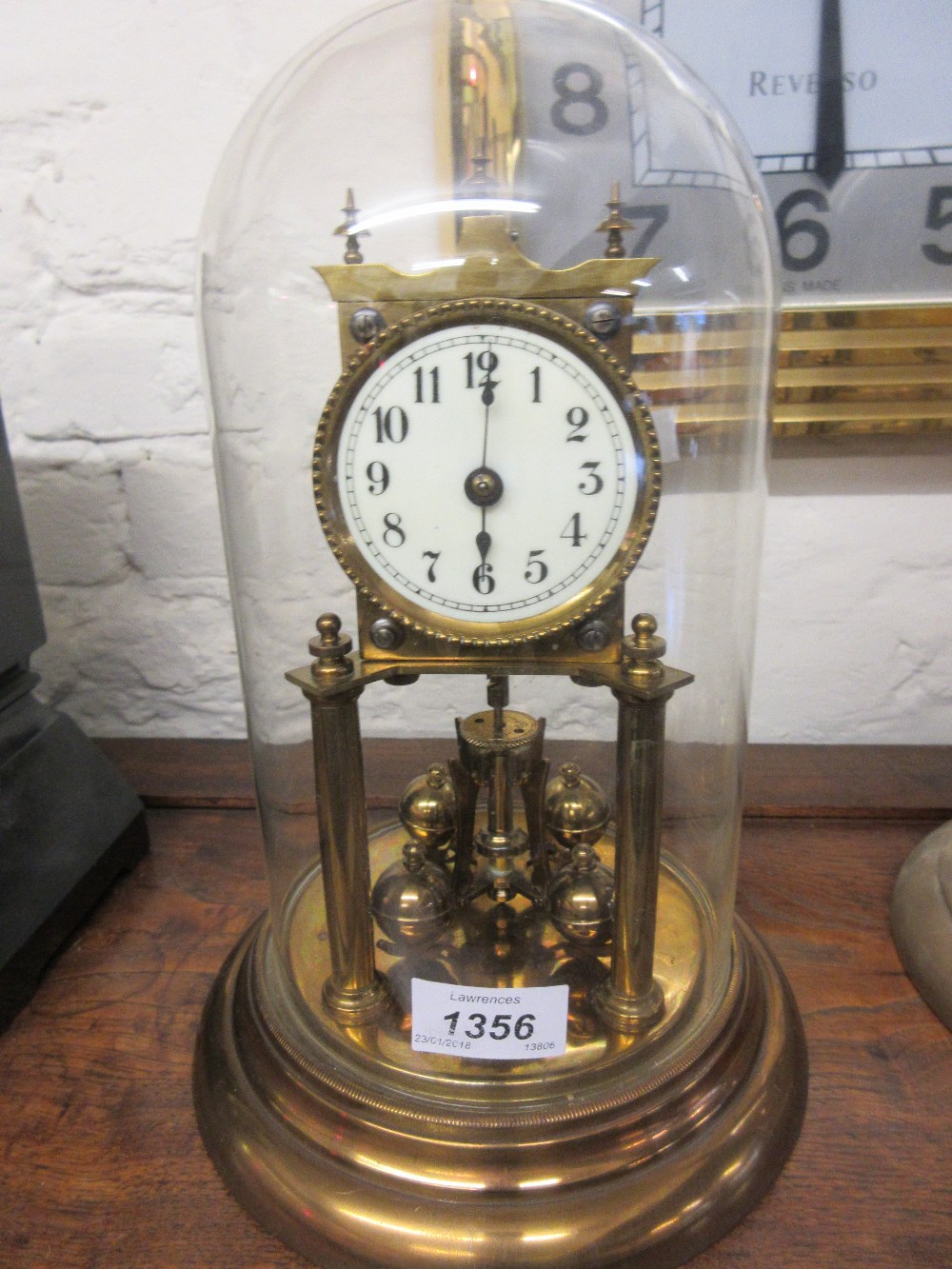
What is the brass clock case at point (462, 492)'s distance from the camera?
0.41 m

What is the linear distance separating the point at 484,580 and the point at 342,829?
15cm

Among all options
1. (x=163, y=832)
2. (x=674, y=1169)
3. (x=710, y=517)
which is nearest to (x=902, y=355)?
(x=710, y=517)

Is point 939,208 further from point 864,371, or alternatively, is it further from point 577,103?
point 577,103

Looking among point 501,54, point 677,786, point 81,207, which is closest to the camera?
point 501,54

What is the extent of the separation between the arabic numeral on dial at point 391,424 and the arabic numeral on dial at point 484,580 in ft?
0.24

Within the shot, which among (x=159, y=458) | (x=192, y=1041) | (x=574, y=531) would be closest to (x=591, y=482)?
(x=574, y=531)

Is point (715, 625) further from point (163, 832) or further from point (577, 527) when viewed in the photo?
point (163, 832)

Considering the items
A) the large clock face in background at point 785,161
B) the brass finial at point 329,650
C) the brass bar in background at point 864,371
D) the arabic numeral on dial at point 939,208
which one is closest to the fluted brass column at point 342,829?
the brass finial at point 329,650

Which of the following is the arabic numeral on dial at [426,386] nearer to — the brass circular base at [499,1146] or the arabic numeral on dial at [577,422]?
the arabic numeral on dial at [577,422]

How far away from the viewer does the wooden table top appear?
416 mm

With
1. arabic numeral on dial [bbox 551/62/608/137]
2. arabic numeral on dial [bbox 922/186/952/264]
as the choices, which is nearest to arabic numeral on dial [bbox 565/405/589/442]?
arabic numeral on dial [bbox 551/62/608/137]

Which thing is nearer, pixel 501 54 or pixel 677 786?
pixel 501 54

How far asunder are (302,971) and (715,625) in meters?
0.33

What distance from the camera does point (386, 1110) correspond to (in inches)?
17.2
